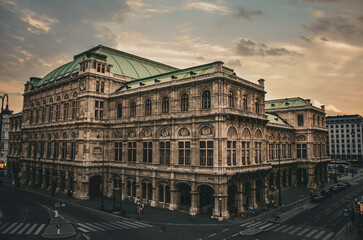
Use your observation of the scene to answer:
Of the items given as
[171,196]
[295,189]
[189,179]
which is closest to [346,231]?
[189,179]

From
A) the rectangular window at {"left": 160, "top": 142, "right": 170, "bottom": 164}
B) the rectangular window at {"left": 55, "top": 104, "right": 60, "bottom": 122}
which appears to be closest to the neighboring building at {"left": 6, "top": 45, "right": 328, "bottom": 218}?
the rectangular window at {"left": 55, "top": 104, "right": 60, "bottom": 122}

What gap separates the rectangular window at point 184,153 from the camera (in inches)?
1766

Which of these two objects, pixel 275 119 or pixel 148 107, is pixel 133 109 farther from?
pixel 275 119

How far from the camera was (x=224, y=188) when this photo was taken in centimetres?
4006

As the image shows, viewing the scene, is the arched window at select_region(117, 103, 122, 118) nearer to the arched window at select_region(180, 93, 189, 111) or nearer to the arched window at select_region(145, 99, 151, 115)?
the arched window at select_region(145, 99, 151, 115)

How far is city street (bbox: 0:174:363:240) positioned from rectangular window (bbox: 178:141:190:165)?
8.47 metres

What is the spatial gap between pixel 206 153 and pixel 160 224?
41.1 feet

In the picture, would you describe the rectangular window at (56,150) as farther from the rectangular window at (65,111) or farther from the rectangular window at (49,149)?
the rectangular window at (65,111)

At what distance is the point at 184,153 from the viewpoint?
4497 cm

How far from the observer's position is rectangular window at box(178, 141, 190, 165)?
44.8 m

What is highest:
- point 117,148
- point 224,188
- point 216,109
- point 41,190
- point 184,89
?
point 184,89

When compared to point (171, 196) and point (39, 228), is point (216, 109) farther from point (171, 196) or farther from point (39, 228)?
point (39, 228)

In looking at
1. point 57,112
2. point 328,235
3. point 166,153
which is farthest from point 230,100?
point 57,112

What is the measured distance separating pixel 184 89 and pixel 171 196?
60.1 feet
